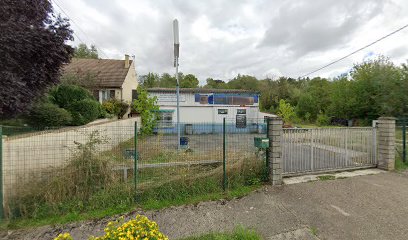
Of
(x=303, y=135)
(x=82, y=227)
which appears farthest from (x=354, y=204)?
(x=82, y=227)

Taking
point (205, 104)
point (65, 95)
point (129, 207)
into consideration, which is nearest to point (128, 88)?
point (205, 104)

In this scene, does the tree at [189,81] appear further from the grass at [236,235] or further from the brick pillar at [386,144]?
the grass at [236,235]

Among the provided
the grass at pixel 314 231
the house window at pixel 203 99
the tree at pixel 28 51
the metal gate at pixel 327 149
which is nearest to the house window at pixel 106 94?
the house window at pixel 203 99

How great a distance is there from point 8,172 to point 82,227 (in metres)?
1.94

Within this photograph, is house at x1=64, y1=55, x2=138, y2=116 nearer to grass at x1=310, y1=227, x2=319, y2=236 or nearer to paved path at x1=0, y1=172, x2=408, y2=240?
paved path at x1=0, y1=172, x2=408, y2=240

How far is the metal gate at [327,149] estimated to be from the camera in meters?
6.21

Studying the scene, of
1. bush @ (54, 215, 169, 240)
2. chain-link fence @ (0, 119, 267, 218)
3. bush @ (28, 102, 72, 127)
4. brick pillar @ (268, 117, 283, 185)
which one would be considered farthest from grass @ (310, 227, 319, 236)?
bush @ (28, 102, 72, 127)

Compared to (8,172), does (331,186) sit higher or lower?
lower

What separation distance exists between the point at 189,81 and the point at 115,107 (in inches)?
1362

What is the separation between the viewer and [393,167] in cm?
719

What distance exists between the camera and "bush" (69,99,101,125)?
9192 mm

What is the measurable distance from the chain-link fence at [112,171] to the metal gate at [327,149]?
0.97m

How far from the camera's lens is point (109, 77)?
69.3 ft

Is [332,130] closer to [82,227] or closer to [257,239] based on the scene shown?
[257,239]
